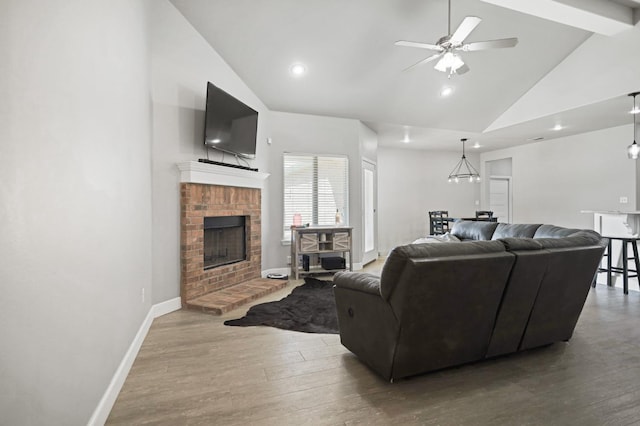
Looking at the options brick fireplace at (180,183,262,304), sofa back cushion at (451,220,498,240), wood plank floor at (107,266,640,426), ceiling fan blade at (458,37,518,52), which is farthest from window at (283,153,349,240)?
wood plank floor at (107,266,640,426)

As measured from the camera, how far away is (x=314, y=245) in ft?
17.7

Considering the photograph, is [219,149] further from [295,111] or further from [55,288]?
[55,288]

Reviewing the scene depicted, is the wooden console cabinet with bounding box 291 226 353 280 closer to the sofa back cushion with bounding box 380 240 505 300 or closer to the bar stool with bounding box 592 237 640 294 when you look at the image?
the sofa back cushion with bounding box 380 240 505 300

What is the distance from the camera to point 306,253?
5402 millimetres

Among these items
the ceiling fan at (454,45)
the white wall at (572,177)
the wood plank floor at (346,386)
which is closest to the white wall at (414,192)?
the white wall at (572,177)

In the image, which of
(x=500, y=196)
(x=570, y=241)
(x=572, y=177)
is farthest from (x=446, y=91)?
(x=500, y=196)

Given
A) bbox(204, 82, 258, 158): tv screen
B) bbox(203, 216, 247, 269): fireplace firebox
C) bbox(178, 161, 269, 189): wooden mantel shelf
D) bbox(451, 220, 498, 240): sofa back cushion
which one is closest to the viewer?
bbox(178, 161, 269, 189): wooden mantel shelf

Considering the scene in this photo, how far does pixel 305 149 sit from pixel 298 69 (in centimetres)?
144

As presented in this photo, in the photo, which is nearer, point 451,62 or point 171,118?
point 451,62

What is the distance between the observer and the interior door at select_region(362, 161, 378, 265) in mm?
6691

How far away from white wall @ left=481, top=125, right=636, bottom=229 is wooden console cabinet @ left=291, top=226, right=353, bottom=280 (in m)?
5.46

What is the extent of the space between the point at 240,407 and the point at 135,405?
618 mm

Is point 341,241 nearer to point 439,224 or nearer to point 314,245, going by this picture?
point 314,245

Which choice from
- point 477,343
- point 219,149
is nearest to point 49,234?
point 477,343
